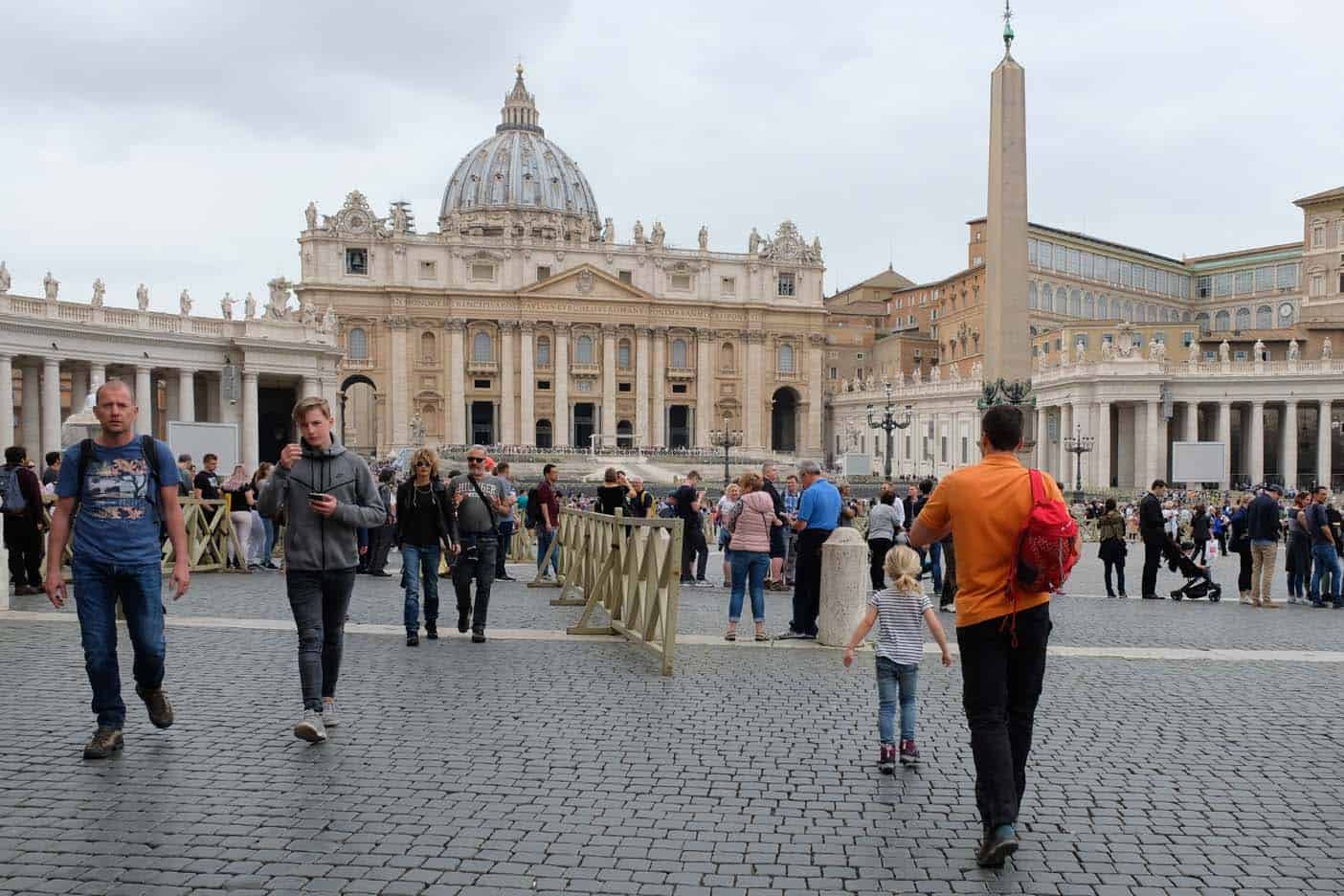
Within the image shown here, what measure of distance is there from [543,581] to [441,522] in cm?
562

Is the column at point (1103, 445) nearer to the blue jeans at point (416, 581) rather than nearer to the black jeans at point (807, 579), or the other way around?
the black jeans at point (807, 579)

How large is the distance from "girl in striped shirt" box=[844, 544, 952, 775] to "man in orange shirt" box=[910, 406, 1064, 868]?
1219 millimetres

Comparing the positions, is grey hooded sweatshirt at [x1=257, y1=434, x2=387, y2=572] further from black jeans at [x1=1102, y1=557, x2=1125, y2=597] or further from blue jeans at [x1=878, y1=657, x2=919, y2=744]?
black jeans at [x1=1102, y1=557, x2=1125, y2=597]

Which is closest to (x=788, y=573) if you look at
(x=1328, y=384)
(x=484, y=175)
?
(x=1328, y=384)

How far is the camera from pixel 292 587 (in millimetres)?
6520

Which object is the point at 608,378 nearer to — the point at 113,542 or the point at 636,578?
the point at 636,578

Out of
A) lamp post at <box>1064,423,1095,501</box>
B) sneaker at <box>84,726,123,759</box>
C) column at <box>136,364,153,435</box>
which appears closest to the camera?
sneaker at <box>84,726,123,759</box>

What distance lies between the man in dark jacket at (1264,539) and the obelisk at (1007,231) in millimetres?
6769

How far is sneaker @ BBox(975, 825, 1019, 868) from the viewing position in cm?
458

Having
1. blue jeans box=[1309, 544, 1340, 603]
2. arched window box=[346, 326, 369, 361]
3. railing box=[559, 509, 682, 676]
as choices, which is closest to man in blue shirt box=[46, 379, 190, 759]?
railing box=[559, 509, 682, 676]

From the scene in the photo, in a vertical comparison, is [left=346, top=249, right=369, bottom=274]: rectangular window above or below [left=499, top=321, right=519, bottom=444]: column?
above

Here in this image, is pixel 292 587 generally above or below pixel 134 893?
above

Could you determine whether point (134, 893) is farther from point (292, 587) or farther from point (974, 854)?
point (974, 854)

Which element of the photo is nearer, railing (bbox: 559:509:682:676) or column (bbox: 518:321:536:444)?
railing (bbox: 559:509:682:676)
